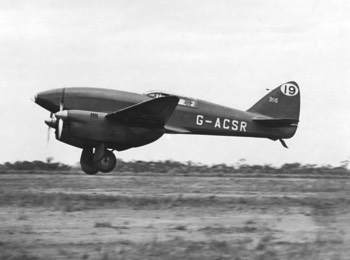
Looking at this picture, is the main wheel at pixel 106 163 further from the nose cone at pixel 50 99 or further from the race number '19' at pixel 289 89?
the race number '19' at pixel 289 89

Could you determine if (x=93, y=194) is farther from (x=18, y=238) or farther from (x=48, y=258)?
(x=48, y=258)

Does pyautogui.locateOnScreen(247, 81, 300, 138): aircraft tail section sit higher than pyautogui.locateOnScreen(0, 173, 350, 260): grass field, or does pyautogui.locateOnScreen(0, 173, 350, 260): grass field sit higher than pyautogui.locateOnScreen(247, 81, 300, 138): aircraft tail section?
pyautogui.locateOnScreen(247, 81, 300, 138): aircraft tail section

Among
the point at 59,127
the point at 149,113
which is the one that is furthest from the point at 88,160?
the point at 149,113

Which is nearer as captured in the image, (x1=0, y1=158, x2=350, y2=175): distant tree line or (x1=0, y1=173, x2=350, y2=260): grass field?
(x1=0, y1=173, x2=350, y2=260): grass field

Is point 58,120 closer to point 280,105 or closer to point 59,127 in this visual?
point 59,127

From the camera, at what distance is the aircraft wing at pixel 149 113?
19.5 metres

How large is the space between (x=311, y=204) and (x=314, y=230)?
141 inches

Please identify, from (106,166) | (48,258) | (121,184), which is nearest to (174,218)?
(48,258)

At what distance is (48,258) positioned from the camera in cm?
785

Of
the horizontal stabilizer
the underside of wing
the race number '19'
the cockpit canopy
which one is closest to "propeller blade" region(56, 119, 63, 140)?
the cockpit canopy

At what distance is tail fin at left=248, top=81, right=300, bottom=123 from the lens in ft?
80.9

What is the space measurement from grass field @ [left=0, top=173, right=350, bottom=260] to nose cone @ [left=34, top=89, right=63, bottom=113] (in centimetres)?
370

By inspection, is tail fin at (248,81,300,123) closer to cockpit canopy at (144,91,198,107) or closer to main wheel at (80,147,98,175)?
cockpit canopy at (144,91,198,107)

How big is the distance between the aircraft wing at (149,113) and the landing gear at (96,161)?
4.09ft
